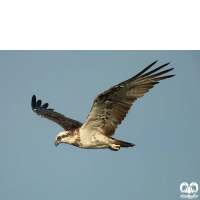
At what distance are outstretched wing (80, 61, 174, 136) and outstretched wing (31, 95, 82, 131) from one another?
7.82ft

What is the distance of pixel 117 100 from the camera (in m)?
10.4

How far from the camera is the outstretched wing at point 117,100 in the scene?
1010 cm

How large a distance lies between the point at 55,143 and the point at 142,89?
3355 mm

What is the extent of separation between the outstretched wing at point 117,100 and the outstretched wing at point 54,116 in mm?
2383

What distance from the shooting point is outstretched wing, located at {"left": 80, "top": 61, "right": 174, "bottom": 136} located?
33.1ft

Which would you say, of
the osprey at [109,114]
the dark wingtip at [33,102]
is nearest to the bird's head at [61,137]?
the osprey at [109,114]

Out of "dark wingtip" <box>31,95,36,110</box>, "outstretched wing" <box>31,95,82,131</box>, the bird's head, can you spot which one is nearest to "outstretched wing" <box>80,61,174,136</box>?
the bird's head

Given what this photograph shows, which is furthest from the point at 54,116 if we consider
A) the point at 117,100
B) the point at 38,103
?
the point at 117,100

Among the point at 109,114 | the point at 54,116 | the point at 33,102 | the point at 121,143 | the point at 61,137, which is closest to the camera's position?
the point at 109,114

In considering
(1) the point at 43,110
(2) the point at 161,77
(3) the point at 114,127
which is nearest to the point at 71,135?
(3) the point at 114,127

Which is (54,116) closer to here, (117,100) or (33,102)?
(33,102)

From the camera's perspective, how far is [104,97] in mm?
10070

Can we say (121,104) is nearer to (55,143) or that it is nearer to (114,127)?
(114,127)

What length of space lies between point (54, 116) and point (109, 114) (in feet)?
15.3
